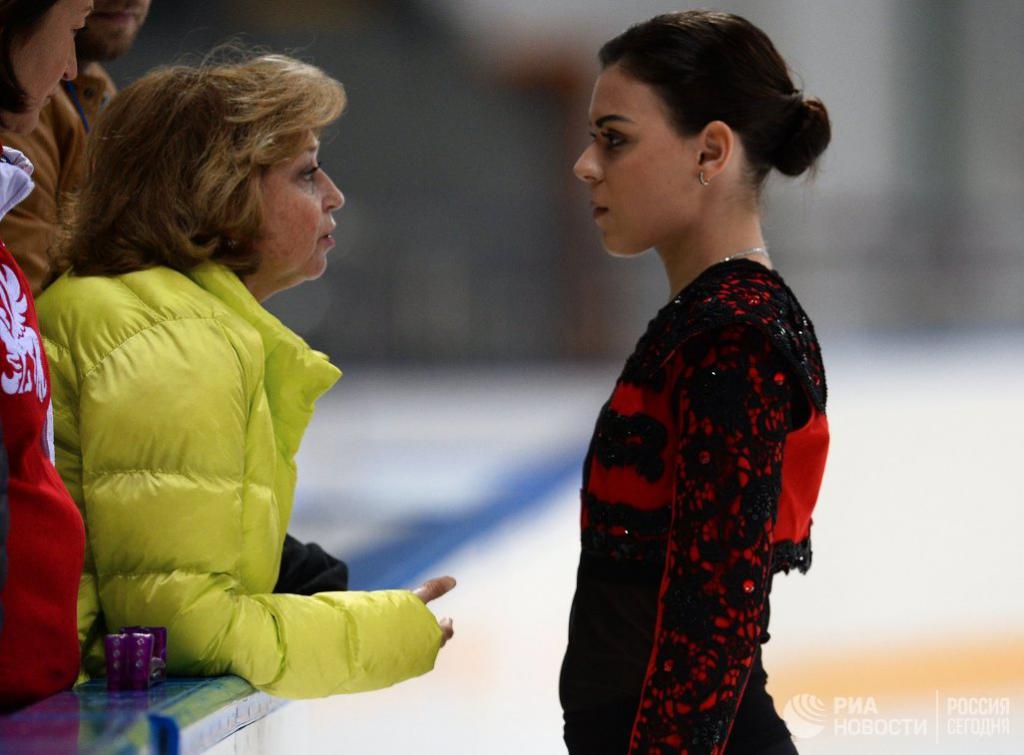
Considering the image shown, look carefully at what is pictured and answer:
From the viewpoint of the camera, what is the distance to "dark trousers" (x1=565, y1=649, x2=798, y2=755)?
Answer: 1163 millimetres

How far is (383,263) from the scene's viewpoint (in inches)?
384

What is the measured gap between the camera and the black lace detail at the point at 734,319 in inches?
43.1

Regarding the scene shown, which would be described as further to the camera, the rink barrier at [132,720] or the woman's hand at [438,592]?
the woman's hand at [438,592]

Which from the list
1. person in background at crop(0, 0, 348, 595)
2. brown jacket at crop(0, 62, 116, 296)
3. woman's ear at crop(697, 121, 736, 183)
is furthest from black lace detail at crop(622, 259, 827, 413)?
brown jacket at crop(0, 62, 116, 296)

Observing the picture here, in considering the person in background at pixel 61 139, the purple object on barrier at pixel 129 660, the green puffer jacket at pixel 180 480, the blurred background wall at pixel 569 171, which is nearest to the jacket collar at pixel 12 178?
the green puffer jacket at pixel 180 480

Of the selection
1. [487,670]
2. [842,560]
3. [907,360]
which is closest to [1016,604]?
[842,560]

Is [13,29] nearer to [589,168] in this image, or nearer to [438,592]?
[589,168]

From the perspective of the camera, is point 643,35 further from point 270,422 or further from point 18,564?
point 18,564

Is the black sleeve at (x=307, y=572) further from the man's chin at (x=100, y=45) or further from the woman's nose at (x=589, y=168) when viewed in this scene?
the man's chin at (x=100, y=45)

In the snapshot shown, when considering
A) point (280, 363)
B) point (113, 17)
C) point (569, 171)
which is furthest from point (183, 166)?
point (569, 171)

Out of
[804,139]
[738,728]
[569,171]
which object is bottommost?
[738,728]

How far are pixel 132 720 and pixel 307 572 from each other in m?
0.57

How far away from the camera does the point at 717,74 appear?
4.09 ft

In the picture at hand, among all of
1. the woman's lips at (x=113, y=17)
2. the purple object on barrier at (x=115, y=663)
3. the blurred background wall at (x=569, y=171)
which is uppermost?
the blurred background wall at (x=569, y=171)
